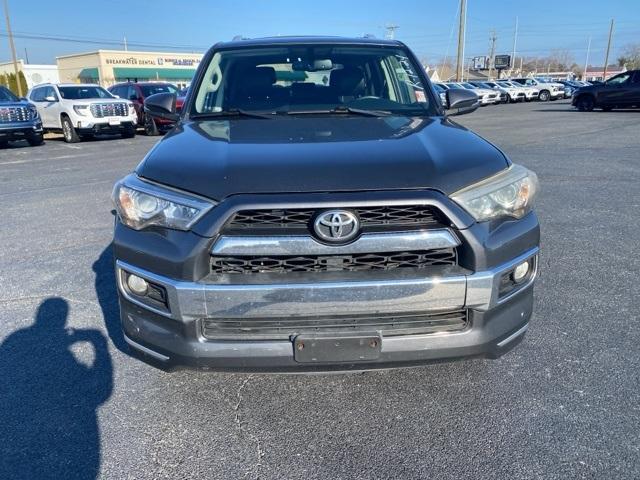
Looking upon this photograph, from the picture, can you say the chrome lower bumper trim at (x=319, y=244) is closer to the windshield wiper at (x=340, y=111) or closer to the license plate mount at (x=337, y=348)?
the license plate mount at (x=337, y=348)

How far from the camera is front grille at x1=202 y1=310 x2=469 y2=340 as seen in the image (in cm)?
213

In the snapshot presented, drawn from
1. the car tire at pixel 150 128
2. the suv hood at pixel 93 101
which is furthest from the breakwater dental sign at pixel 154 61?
the suv hood at pixel 93 101

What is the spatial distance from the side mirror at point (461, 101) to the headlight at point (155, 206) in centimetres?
258

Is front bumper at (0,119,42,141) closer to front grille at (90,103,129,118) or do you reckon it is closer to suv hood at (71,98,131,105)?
suv hood at (71,98,131,105)

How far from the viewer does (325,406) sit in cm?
263

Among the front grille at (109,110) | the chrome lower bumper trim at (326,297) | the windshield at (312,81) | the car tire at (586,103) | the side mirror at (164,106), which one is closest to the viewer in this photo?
the chrome lower bumper trim at (326,297)

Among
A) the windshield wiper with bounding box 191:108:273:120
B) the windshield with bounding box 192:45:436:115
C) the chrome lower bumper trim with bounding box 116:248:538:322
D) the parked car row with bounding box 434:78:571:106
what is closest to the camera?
the chrome lower bumper trim with bounding box 116:248:538:322

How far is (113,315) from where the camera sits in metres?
3.58

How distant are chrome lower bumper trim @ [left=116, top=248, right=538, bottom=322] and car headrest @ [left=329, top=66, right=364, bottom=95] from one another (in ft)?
6.48

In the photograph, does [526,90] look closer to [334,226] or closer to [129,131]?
[129,131]

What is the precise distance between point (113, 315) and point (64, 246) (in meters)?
2.08

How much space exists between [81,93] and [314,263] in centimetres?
1742

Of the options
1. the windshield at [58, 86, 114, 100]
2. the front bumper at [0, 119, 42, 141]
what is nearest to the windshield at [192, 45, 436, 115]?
the front bumper at [0, 119, 42, 141]

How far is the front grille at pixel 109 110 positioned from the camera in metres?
16.1
